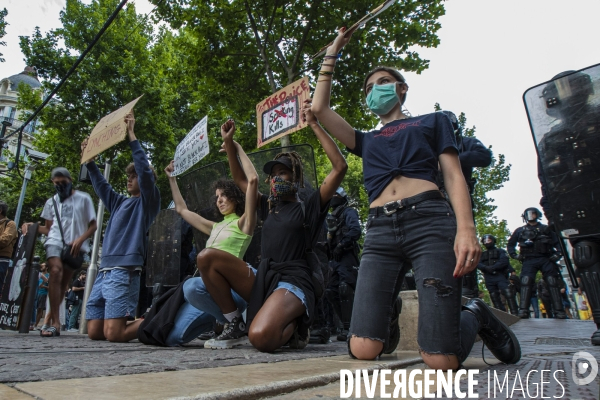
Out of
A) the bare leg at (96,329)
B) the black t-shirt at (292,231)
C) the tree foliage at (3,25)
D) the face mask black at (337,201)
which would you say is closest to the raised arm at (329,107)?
the black t-shirt at (292,231)

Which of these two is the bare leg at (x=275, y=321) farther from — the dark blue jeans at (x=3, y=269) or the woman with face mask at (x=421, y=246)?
the dark blue jeans at (x=3, y=269)

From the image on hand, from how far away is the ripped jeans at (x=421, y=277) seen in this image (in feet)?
7.57

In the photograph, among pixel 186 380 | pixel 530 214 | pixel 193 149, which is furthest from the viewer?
pixel 530 214

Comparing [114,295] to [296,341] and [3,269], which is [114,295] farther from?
[3,269]

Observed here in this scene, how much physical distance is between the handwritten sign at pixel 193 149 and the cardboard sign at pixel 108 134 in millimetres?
738

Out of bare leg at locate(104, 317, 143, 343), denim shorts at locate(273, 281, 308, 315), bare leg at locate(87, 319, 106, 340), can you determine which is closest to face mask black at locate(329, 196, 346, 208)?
denim shorts at locate(273, 281, 308, 315)

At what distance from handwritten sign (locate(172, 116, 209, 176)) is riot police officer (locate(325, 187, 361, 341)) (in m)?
1.73

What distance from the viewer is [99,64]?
1653 centimetres

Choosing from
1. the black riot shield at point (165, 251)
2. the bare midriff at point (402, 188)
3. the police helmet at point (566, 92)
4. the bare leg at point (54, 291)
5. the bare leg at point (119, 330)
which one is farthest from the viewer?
the black riot shield at point (165, 251)

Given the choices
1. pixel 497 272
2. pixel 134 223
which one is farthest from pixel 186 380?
pixel 497 272

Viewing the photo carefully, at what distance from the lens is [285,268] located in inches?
143

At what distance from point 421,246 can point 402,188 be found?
13.8 inches

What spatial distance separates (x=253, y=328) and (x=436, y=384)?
160 centimetres

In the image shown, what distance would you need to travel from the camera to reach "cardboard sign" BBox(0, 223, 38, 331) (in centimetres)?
573
